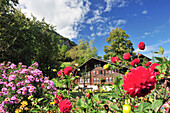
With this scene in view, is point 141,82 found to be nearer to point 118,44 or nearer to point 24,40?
point 24,40

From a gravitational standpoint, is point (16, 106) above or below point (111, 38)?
below

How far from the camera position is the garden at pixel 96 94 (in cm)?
63

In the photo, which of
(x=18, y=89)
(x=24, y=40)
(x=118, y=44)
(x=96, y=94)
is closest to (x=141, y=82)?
(x=96, y=94)

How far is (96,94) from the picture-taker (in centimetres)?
150

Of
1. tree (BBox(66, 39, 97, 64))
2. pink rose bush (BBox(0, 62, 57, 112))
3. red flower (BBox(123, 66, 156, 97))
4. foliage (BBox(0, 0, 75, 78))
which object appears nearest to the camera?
red flower (BBox(123, 66, 156, 97))

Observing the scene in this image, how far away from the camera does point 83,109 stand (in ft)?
3.72

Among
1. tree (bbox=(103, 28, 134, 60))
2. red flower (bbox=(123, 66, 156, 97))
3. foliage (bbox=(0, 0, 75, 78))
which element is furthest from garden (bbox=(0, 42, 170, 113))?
tree (bbox=(103, 28, 134, 60))

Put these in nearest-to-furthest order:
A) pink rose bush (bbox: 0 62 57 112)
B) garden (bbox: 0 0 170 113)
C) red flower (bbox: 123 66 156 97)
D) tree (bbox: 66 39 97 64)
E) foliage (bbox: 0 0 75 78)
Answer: red flower (bbox: 123 66 156 97) < garden (bbox: 0 0 170 113) < pink rose bush (bbox: 0 62 57 112) < foliage (bbox: 0 0 75 78) < tree (bbox: 66 39 97 64)

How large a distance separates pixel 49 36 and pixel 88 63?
9.46 m

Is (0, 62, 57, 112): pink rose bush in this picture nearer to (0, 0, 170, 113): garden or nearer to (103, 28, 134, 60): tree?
(0, 0, 170, 113): garden

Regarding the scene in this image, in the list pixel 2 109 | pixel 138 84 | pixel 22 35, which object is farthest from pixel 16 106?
→ pixel 22 35

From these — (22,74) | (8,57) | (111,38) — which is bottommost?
(22,74)

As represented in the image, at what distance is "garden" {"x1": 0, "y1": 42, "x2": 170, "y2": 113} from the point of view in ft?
2.05

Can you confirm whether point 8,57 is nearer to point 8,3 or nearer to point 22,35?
point 22,35
